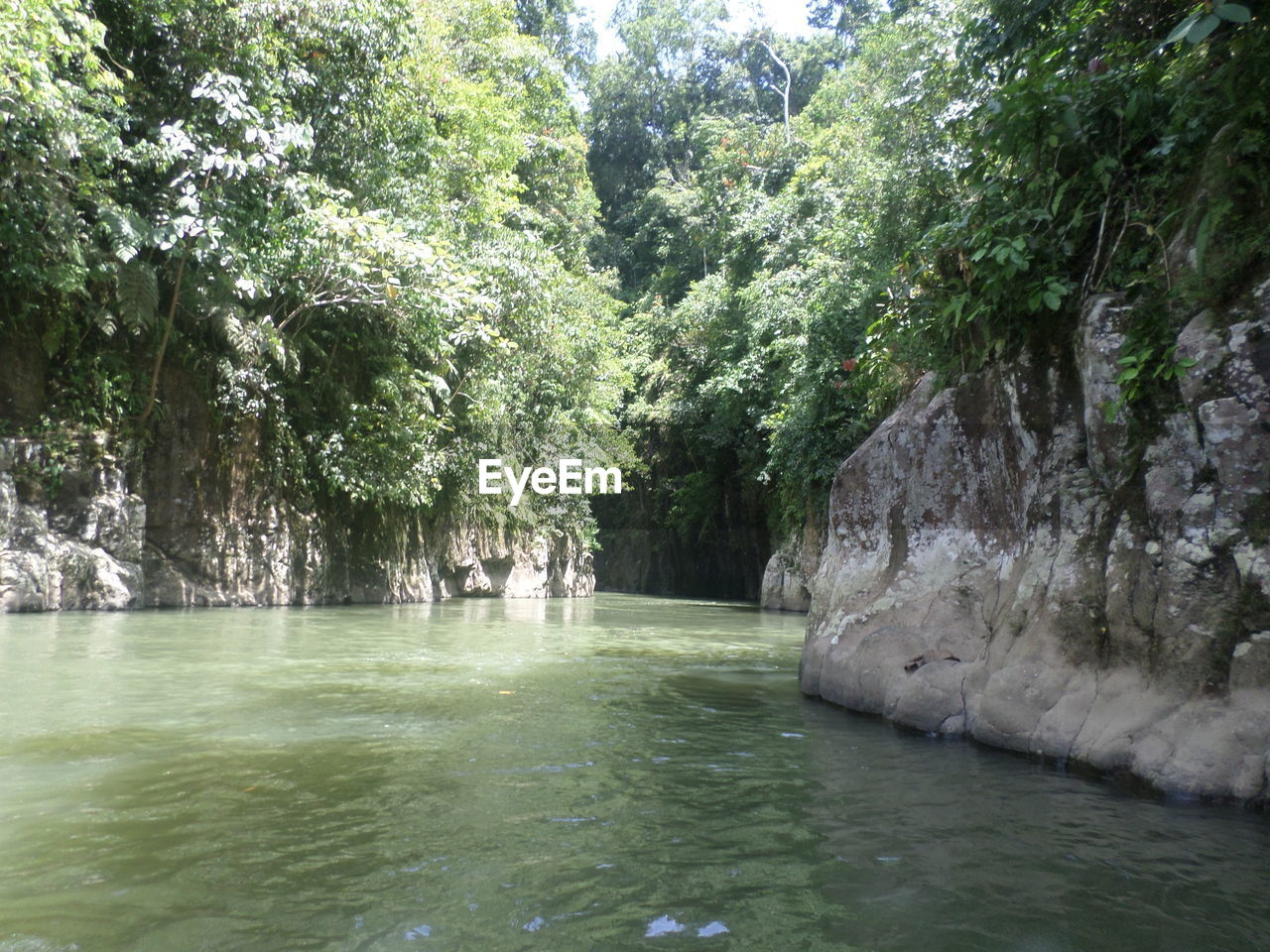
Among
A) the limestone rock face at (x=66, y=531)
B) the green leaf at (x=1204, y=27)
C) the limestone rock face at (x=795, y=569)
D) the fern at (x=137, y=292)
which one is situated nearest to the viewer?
the green leaf at (x=1204, y=27)

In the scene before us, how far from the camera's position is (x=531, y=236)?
72.1 ft

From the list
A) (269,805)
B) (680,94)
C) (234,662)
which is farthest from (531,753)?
(680,94)

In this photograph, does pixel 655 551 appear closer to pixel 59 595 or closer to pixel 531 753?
pixel 59 595

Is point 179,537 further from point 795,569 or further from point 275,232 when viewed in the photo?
point 795,569

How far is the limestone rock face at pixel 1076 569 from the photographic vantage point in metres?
4.12

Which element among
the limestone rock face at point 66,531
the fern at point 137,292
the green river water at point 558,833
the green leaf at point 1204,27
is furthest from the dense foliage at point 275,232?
the green leaf at point 1204,27

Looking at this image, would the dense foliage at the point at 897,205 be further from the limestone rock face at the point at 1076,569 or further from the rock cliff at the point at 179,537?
the rock cliff at the point at 179,537

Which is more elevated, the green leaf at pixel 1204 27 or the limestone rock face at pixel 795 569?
the green leaf at pixel 1204 27

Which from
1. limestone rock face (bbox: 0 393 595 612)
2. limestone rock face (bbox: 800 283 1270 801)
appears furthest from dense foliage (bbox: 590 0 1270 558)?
limestone rock face (bbox: 0 393 595 612)

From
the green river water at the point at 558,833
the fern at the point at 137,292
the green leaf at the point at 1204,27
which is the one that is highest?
the fern at the point at 137,292

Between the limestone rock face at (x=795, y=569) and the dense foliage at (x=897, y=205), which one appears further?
the limestone rock face at (x=795, y=569)

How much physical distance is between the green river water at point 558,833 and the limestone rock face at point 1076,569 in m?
0.31

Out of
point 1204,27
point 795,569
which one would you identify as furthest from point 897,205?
point 1204,27

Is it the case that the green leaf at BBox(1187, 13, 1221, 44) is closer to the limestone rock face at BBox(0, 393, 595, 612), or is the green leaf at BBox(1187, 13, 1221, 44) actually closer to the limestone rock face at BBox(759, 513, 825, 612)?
the limestone rock face at BBox(0, 393, 595, 612)
